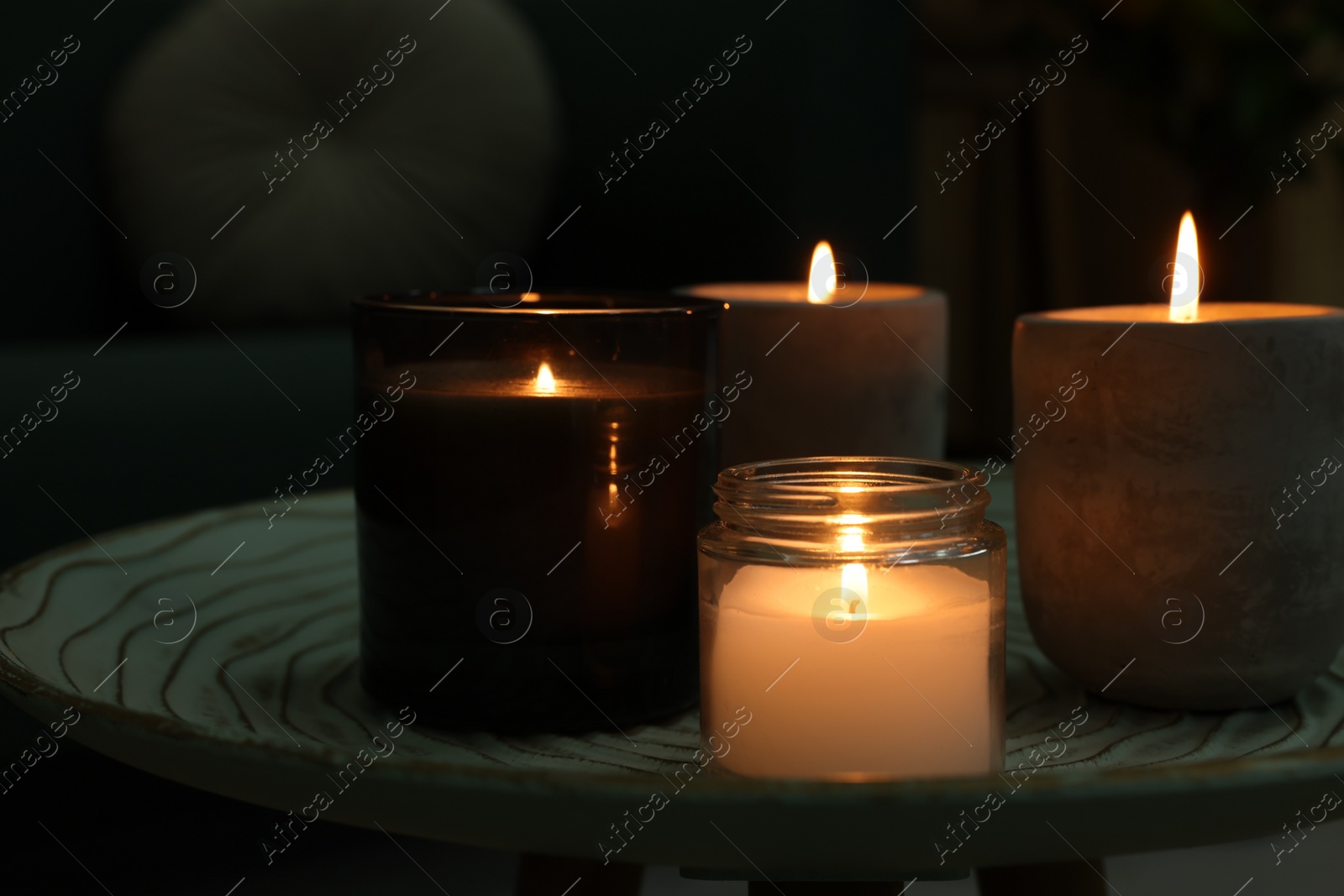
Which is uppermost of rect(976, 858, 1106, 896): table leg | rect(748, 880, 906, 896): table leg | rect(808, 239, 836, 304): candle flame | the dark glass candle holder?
rect(808, 239, 836, 304): candle flame

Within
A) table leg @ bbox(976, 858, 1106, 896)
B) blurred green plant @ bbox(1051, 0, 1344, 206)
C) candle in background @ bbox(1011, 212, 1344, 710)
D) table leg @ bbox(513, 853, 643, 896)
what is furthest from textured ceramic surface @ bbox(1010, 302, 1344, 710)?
blurred green plant @ bbox(1051, 0, 1344, 206)

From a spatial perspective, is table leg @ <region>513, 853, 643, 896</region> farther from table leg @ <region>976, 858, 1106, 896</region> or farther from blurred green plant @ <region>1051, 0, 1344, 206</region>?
blurred green plant @ <region>1051, 0, 1344, 206</region>

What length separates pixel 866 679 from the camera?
402 millimetres

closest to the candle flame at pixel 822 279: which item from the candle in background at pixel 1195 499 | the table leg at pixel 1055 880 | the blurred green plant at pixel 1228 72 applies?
the candle in background at pixel 1195 499

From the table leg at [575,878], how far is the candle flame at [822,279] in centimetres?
30

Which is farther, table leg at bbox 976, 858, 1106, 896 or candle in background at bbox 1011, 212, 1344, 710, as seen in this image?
Answer: table leg at bbox 976, 858, 1106, 896

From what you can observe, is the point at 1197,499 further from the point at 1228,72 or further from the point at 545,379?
the point at 1228,72

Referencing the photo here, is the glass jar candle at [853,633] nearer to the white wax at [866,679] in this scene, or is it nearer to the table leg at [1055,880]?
the white wax at [866,679]

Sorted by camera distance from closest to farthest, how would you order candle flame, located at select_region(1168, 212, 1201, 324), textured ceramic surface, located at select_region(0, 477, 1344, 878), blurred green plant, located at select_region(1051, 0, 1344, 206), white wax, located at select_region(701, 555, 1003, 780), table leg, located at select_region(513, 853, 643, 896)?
textured ceramic surface, located at select_region(0, 477, 1344, 878) → white wax, located at select_region(701, 555, 1003, 780) → candle flame, located at select_region(1168, 212, 1201, 324) → table leg, located at select_region(513, 853, 643, 896) → blurred green plant, located at select_region(1051, 0, 1344, 206)

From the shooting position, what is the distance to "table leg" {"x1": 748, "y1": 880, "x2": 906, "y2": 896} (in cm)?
42

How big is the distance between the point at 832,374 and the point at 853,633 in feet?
0.73

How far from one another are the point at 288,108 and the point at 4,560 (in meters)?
0.58

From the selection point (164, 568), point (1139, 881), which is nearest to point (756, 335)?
point (164, 568)

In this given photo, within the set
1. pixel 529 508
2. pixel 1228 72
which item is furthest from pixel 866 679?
pixel 1228 72
